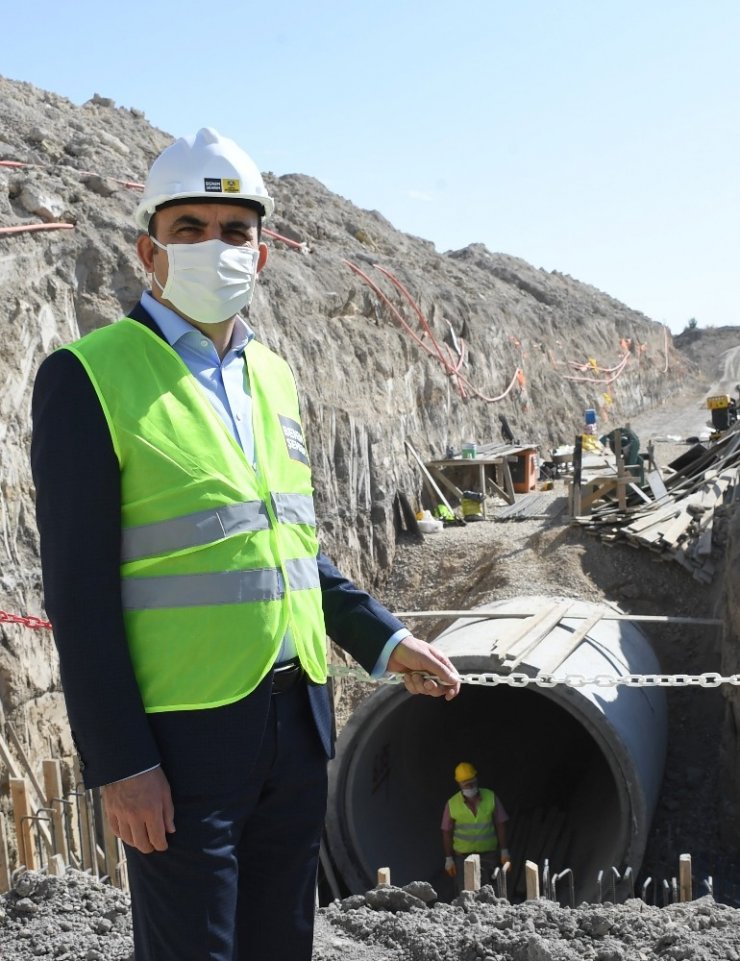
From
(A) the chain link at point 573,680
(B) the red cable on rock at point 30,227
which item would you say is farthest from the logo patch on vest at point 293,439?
(B) the red cable on rock at point 30,227

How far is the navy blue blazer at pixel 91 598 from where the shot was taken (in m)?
2.11

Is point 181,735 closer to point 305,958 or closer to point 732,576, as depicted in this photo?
point 305,958

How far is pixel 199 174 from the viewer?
7.91 feet

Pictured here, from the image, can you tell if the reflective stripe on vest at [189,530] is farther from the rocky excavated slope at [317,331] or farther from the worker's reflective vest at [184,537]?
the rocky excavated slope at [317,331]

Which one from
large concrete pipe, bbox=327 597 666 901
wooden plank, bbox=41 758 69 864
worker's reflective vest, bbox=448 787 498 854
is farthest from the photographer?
worker's reflective vest, bbox=448 787 498 854

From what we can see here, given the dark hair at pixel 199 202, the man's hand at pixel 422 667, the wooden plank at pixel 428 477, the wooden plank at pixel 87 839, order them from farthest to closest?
the wooden plank at pixel 428 477 < the wooden plank at pixel 87 839 < the man's hand at pixel 422 667 < the dark hair at pixel 199 202

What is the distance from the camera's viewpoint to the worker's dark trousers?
2158 mm

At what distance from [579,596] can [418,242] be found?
2317 cm

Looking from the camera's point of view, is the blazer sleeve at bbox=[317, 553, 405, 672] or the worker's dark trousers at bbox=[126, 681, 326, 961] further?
the blazer sleeve at bbox=[317, 553, 405, 672]

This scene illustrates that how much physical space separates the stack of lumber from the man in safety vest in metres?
10.5

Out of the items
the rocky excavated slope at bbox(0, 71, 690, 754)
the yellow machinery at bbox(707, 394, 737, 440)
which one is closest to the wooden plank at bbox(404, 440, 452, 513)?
the rocky excavated slope at bbox(0, 71, 690, 754)

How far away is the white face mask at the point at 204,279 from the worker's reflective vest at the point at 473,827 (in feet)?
21.8

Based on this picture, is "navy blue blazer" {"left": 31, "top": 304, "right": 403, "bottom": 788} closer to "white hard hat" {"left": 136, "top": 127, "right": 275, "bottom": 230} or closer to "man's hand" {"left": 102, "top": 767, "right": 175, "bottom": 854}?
"man's hand" {"left": 102, "top": 767, "right": 175, "bottom": 854}

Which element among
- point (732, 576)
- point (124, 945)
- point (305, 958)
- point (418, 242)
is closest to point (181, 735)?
point (305, 958)
